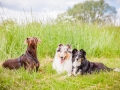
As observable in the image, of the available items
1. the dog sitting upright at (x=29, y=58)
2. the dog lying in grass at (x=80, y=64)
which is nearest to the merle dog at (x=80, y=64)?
the dog lying in grass at (x=80, y=64)

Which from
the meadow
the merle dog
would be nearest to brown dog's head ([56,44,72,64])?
the merle dog

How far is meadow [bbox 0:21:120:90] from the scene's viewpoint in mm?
7133

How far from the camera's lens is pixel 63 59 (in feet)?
27.2

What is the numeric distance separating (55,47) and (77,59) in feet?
12.5

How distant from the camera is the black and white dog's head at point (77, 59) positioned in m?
8.05

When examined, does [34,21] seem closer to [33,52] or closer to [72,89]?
[33,52]

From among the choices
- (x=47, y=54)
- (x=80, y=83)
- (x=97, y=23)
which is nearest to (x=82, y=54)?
(x=80, y=83)

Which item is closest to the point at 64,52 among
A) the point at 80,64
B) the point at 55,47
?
the point at 80,64

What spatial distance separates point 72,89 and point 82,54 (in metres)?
1.49

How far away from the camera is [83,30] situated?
13430 millimetres

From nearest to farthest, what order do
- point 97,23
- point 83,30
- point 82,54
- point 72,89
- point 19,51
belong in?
1. point 72,89
2. point 82,54
3. point 19,51
4. point 83,30
5. point 97,23

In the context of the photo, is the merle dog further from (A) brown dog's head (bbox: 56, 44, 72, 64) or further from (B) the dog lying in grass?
(A) brown dog's head (bbox: 56, 44, 72, 64)

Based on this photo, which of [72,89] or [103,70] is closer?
[72,89]

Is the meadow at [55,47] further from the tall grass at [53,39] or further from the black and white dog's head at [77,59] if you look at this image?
the black and white dog's head at [77,59]
